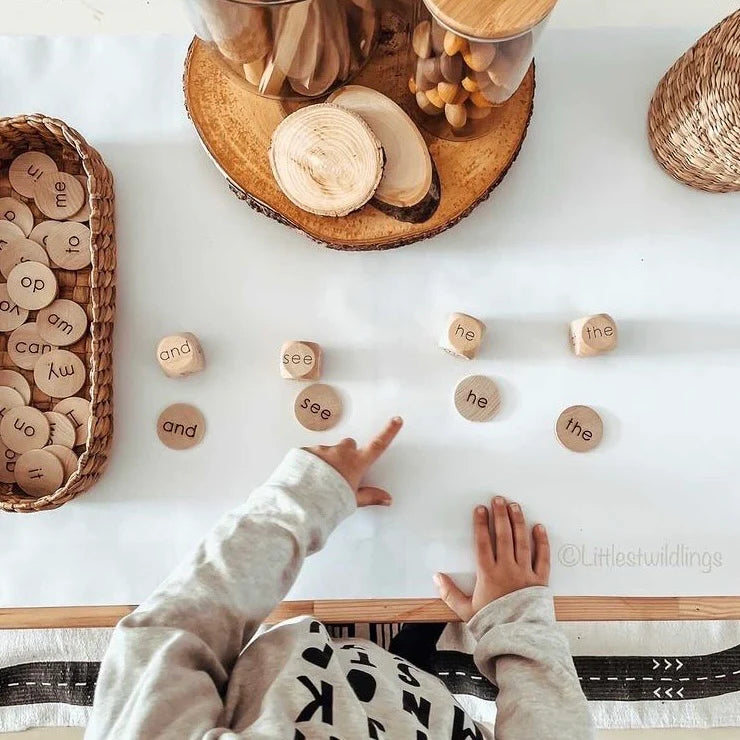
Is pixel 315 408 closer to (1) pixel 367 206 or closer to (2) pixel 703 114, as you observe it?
→ (1) pixel 367 206

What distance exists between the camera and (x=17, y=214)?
86cm

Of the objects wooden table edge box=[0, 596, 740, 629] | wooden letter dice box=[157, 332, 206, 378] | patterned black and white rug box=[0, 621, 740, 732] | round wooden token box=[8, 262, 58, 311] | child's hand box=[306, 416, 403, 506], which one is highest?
round wooden token box=[8, 262, 58, 311]

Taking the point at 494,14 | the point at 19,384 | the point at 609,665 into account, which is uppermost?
the point at 494,14

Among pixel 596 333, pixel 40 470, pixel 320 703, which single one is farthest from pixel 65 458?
pixel 596 333

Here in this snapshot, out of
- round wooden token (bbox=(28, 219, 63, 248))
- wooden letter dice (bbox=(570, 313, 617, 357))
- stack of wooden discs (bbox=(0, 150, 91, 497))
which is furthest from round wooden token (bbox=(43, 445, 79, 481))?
wooden letter dice (bbox=(570, 313, 617, 357))

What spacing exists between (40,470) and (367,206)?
47 centimetres

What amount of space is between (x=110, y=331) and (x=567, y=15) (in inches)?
26.0

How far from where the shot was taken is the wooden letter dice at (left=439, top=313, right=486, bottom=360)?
0.81 m

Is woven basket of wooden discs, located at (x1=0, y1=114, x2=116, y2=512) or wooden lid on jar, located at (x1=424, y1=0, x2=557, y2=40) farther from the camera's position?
woven basket of wooden discs, located at (x1=0, y1=114, x2=116, y2=512)

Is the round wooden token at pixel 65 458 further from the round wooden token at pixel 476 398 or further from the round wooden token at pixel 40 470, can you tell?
the round wooden token at pixel 476 398

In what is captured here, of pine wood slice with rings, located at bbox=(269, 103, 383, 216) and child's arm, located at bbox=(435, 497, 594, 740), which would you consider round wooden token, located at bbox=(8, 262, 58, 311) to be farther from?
child's arm, located at bbox=(435, 497, 594, 740)

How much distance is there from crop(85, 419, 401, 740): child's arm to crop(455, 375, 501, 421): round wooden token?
8cm

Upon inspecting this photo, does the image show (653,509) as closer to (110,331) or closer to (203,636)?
(203,636)

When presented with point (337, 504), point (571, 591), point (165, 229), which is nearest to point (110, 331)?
point (165, 229)
